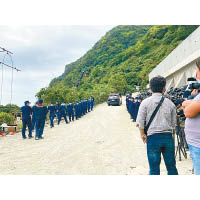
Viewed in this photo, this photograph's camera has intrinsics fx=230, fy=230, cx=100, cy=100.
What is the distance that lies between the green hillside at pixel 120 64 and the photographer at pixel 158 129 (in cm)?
2067

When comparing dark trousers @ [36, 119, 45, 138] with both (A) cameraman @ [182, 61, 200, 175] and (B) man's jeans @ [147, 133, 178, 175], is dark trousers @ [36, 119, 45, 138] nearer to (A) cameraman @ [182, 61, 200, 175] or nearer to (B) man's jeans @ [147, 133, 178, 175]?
(B) man's jeans @ [147, 133, 178, 175]

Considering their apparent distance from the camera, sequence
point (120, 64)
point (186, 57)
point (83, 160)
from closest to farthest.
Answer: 1. point (83, 160)
2. point (186, 57)
3. point (120, 64)

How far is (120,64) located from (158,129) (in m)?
79.0

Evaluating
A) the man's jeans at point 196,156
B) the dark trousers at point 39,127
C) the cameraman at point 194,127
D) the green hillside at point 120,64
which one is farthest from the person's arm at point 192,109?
the green hillside at point 120,64

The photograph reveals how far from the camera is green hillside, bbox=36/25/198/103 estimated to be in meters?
29.4

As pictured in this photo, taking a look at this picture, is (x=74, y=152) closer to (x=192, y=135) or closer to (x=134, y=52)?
(x=192, y=135)

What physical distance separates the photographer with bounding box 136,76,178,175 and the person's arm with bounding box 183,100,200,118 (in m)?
0.63

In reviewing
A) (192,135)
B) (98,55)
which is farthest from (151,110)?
(98,55)

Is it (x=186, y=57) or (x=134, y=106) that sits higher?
(x=186, y=57)

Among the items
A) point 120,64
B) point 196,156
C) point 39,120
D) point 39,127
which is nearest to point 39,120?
point 39,120

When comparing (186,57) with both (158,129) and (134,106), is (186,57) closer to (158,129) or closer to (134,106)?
(134,106)

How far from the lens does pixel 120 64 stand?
80.8 m

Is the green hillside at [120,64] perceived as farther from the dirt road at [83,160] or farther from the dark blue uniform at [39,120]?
the dirt road at [83,160]
